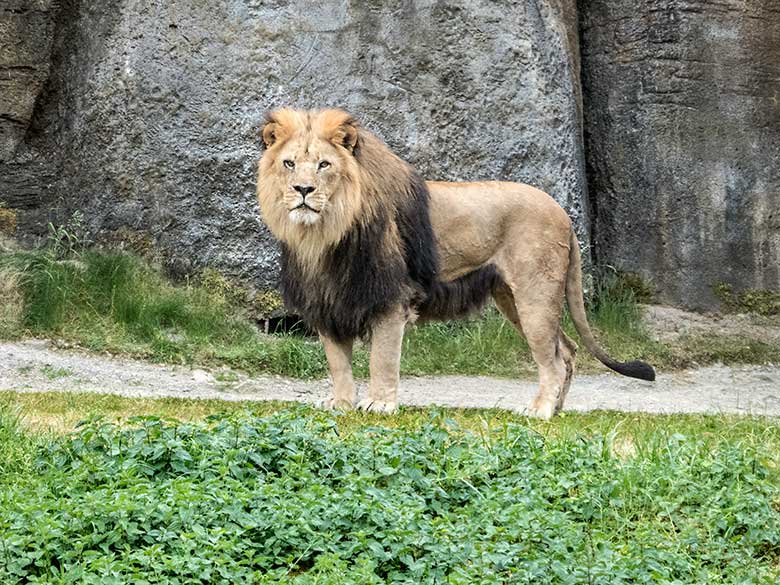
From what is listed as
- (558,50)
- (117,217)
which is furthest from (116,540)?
(558,50)

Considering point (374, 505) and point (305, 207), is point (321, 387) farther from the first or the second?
point (374, 505)

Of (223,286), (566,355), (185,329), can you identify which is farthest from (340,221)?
(223,286)

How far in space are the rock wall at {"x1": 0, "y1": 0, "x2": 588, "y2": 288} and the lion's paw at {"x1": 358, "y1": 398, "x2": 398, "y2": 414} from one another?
151 inches

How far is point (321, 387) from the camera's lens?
33.6ft

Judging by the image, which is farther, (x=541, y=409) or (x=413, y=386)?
(x=413, y=386)

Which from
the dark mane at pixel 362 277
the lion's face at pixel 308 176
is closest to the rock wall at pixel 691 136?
the dark mane at pixel 362 277

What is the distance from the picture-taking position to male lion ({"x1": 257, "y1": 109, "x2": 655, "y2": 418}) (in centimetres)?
768

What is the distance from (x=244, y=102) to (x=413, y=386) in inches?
117

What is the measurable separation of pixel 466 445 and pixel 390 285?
6.45 feet

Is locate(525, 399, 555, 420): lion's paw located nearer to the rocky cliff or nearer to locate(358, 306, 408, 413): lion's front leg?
locate(358, 306, 408, 413): lion's front leg

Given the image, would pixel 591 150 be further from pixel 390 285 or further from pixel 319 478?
pixel 319 478

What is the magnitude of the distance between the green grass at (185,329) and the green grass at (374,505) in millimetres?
4032

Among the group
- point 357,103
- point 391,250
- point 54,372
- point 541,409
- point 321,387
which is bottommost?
point 321,387

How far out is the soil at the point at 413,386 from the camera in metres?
9.37
